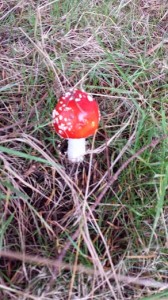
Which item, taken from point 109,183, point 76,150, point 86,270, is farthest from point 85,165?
point 86,270

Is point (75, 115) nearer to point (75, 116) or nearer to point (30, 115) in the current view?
point (75, 116)

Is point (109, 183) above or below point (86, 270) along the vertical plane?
above

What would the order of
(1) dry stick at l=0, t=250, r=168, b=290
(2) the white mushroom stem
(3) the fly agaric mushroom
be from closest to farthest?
(1) dry stick at l=0, t=250, r=168, b=290
(3) the fly agaric mushroom
(2) the white mushroom stem

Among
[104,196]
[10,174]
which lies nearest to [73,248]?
[104,196]

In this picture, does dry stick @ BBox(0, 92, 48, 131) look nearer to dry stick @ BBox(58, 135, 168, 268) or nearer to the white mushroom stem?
the white mushroom stem

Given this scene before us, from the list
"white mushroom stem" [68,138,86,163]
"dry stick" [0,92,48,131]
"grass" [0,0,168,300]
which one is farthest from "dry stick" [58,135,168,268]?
"dry stick" [0,92,48,131]

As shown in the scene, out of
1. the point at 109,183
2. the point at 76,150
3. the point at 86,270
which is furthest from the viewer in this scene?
the point at 76,150
